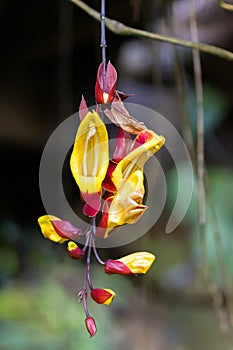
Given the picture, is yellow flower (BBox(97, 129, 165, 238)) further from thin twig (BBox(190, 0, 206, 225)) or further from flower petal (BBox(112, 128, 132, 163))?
thin twig (BBox(190, 0, 206, 225))

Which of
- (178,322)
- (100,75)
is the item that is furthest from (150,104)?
(100,75)

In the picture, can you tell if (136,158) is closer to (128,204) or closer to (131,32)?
(128,204)

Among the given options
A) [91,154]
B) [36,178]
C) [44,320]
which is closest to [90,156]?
[91,154]

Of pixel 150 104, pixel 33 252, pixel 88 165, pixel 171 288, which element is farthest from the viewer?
pixel 171 288

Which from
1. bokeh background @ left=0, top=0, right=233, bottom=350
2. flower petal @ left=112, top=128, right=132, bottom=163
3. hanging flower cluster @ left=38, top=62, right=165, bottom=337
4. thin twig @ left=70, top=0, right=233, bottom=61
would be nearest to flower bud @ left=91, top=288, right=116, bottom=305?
hanging flower cluster @ left=38, top=62, right=165, bottom=337

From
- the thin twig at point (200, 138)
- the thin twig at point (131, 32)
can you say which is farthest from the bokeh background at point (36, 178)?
the thin twig at point (131, 32)

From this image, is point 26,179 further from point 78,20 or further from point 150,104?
point 78,20
